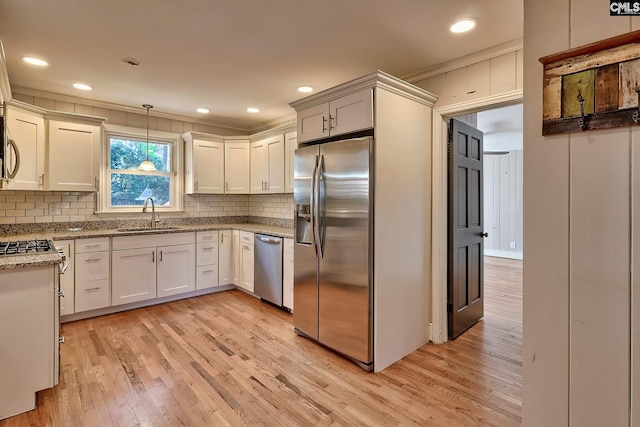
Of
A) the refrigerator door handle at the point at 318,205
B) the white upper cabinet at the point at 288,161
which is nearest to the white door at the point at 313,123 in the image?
the refrigerator door handle at the point at 318,205

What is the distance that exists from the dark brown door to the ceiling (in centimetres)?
84

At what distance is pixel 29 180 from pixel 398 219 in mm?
3576

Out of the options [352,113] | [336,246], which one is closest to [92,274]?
[336,246]

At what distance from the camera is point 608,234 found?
1.17 meters

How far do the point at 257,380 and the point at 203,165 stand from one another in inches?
125

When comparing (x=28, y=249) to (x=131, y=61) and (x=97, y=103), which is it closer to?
(x=131, y=61)

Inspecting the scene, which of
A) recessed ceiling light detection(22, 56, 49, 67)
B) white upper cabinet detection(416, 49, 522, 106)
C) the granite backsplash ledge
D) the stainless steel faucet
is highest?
recessed ceiling light detection(22, 56, 49, 67)

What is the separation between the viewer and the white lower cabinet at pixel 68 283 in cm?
334

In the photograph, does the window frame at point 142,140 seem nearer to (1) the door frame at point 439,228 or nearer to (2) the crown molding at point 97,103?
(2) the crown molding at point 97,103

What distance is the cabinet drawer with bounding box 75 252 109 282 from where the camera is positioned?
3.44m

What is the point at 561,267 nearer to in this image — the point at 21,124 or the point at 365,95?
the point at 365,95

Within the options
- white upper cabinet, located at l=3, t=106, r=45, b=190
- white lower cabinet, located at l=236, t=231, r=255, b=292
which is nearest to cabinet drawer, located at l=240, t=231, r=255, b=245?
white lower cabinet, located at l=236, t=231, r=255, b=292

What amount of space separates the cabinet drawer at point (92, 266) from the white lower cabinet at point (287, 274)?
195cm

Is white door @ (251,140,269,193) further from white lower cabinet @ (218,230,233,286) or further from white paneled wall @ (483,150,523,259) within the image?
white paneled wall @ (483,150,523,259)
